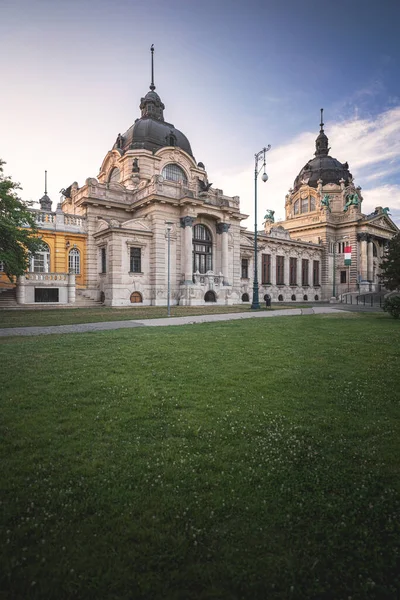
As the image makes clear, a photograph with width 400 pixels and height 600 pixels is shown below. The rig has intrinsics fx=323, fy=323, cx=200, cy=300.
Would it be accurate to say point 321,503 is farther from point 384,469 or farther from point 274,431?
point 274,431

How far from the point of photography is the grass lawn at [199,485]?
237cm

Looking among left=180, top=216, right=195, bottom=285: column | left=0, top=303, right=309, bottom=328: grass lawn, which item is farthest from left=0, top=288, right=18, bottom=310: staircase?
left=180, top=216, right=195, bottom=285: column

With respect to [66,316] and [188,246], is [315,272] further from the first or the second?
[66,316]

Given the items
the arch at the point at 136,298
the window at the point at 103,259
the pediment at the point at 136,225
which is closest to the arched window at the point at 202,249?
the pediment at the point at 136,225

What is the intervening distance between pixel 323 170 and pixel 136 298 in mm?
52816

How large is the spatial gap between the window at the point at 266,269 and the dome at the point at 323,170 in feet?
81.9

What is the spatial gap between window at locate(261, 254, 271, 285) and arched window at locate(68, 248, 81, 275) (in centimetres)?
2724

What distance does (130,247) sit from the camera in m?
32.9

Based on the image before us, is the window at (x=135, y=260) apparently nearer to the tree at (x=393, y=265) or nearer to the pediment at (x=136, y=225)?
the pediment at (x=136, y=225)

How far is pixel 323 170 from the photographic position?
66312 millimetres

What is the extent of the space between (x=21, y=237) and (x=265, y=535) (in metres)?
21.6

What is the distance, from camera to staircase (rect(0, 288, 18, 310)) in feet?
83.9

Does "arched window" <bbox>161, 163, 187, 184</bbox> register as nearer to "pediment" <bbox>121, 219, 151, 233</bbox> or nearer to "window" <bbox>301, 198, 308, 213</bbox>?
"pediment" <bbox>121, 219, 151, 233</bbox>

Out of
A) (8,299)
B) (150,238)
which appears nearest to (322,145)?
(150,238)
